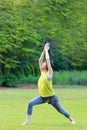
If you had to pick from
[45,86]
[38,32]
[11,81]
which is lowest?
[11,81]

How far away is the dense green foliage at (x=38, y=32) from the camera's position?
39875 mm

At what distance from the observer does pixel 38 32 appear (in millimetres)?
48781

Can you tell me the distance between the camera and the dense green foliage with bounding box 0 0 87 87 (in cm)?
3988

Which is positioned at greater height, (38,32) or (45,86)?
(45,86)

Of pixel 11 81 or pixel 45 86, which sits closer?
pixel 45 86

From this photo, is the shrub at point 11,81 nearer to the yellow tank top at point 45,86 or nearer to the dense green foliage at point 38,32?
the dense green foliage at point 38,32

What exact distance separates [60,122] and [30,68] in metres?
40.6

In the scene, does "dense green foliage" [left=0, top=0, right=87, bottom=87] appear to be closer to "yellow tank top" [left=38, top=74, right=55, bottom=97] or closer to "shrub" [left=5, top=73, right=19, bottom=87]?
"shrub" [left=5, top=73, right=19, bottom=87]

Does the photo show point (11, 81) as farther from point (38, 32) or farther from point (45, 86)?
point (45, 86)

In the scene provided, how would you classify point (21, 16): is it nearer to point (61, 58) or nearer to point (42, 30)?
point (42, 30)

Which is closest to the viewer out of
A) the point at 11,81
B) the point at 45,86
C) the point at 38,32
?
the point at 45,86

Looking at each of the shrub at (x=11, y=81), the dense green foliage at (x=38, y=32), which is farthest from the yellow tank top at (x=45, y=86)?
the shrub at (x=11, y=81)

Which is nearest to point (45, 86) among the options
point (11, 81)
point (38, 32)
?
point (38, 32)

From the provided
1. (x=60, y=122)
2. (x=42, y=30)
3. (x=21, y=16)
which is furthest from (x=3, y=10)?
(x=60, y=122)
